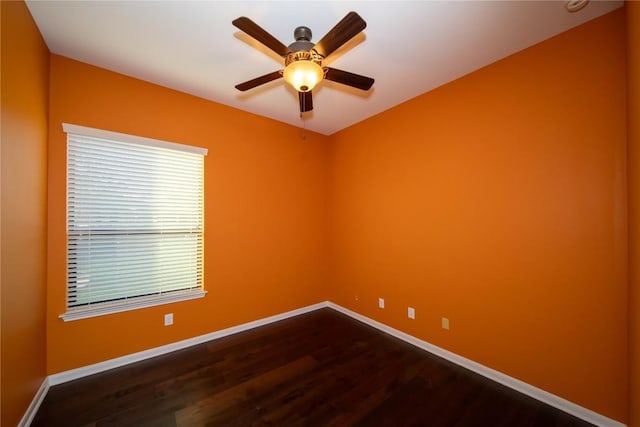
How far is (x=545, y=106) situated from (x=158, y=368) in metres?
4.01

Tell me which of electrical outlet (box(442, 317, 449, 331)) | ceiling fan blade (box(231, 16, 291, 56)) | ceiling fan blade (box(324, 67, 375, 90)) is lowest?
electrical outlet (box(442, 317, 449, 331))

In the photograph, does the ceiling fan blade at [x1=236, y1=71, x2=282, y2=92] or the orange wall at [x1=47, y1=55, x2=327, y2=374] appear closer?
the ceiling fan blade at [x1=236, y1=71, x2=282, y2=92]

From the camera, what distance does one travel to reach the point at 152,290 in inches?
101

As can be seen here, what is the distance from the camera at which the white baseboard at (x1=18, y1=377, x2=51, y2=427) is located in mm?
1665

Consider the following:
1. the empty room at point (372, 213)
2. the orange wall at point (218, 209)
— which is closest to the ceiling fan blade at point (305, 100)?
the empty room at point (372, 213)

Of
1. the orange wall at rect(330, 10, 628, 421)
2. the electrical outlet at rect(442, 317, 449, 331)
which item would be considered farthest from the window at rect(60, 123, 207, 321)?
the electrical outlet at rect(442, 317, 449, 331)

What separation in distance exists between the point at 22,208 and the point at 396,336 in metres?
3.48

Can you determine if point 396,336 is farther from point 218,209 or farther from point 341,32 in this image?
point 341,32

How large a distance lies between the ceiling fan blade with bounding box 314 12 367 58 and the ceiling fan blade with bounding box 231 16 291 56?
0.74ft

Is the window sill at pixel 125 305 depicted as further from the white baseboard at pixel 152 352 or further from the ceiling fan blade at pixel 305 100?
the ceiling fan blade at pixel 305 100

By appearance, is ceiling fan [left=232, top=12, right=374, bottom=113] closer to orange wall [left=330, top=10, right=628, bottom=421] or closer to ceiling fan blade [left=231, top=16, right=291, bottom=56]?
ceiling fan blade [left=231, top=16, right=291, bottom=56]

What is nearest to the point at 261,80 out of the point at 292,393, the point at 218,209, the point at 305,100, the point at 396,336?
the point at 305,100

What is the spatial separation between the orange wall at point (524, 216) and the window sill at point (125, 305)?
234cm

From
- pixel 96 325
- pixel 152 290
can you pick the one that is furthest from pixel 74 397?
pixel 152 290
